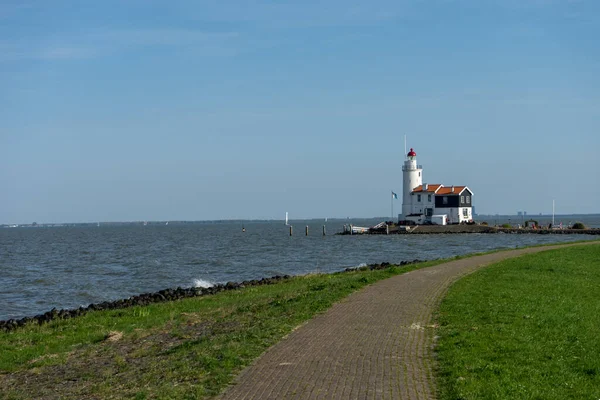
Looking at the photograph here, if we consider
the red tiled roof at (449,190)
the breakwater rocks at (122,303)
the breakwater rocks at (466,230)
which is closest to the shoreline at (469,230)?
the breakwater rocks at (466,230)

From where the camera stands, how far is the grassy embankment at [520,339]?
9609 mm

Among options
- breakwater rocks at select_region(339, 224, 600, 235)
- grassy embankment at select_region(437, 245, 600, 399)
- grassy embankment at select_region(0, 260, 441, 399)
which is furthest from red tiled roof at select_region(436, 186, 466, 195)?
grassy embankment at select_region(437, 245, 600, 399)

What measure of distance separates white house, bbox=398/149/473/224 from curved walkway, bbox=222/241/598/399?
77672 millimetres

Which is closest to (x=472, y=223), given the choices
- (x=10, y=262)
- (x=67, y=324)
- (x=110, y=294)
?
(x=10, y=262)

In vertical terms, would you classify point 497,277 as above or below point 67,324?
above

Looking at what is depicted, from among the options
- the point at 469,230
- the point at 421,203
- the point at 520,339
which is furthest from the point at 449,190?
the point at 520,339

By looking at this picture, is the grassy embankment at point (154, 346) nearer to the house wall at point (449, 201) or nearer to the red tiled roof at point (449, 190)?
the red tiled roof at point (449, 190)

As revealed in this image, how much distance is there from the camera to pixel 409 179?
9725cm

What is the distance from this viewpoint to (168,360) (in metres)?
12.7

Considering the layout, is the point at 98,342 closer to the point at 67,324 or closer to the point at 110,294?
the point at 67,324

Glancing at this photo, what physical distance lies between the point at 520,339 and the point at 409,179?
85.6 m

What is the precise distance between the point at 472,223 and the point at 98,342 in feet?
279

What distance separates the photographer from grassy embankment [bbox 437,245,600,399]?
9.61 metres

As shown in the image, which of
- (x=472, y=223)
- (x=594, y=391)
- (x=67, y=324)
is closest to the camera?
(x=594, y=391)
